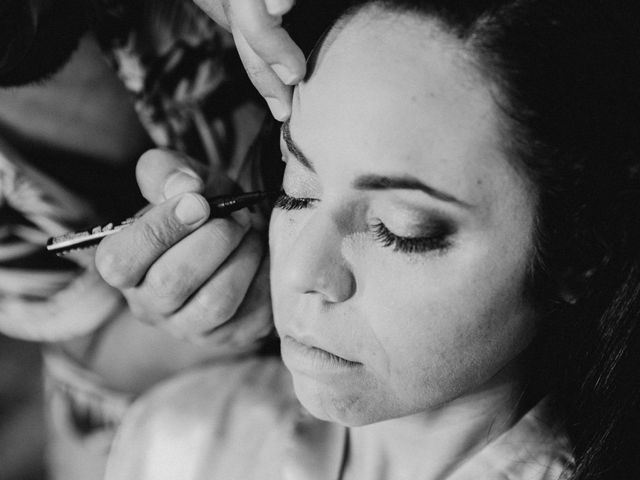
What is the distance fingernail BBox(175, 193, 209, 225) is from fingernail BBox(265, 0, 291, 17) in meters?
0.27

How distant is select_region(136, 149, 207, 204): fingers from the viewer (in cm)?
93

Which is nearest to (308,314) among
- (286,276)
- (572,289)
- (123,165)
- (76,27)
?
(286,276)

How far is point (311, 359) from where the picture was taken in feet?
2.58

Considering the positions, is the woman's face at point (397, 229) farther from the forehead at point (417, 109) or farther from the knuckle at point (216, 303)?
the knuckle at point (216, 303)

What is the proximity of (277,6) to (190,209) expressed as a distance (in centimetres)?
29

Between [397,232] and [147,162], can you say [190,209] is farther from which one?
[397,232]

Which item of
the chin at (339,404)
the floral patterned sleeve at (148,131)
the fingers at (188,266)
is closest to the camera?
the chin at (339,404)

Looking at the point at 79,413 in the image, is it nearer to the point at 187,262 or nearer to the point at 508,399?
the point at 187,262

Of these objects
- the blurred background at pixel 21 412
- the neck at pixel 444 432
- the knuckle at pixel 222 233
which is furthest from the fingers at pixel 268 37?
the blurred background at pixel 21 412

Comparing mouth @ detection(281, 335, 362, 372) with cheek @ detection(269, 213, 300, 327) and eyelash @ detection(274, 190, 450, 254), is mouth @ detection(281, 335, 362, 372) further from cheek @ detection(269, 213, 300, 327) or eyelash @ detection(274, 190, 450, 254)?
eyelash @ detection(274, 190, 450, 254)

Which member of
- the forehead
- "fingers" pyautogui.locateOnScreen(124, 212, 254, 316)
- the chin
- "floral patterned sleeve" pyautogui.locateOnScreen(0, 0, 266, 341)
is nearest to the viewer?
the forehead

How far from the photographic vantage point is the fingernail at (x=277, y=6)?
0.72m

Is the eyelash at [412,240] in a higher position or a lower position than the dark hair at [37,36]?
lower

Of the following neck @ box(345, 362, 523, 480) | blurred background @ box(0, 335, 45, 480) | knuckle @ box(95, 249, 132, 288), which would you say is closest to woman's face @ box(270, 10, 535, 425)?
neck @ box(345, 362, 523, 480)
